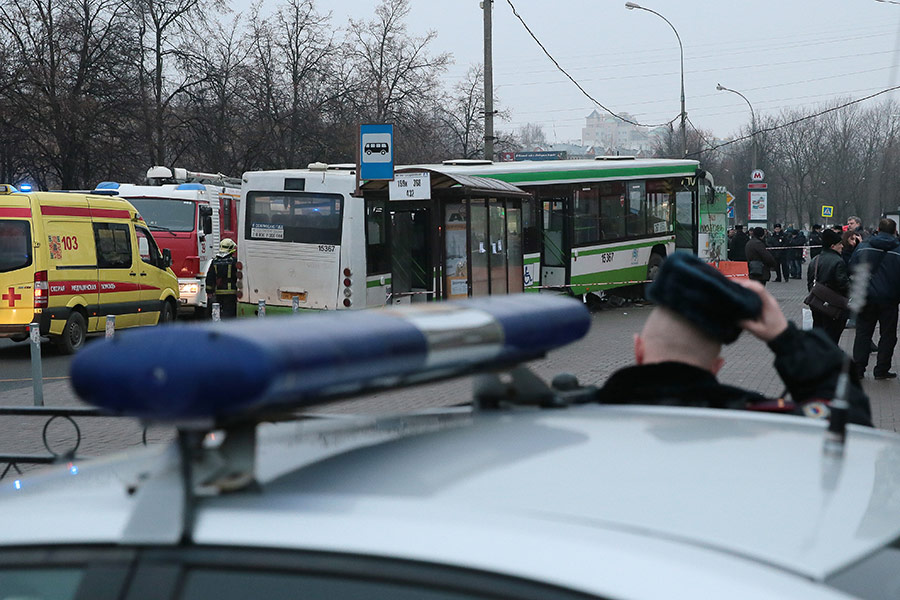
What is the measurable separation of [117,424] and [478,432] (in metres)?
9.27

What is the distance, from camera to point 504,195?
21.2 metres

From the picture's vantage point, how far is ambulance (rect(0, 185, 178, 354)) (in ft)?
56.6

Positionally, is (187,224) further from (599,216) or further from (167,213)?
(599,216)

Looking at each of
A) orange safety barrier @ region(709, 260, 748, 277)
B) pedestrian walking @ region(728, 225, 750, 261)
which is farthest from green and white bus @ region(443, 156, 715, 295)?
pedestrian walking @ region(728, 225, 750, 261)

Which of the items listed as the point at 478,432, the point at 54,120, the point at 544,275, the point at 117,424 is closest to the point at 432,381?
the point at 478,432

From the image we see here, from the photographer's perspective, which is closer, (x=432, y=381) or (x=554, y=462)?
(x=554, y=462)

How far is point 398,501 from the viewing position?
1579 millimetres

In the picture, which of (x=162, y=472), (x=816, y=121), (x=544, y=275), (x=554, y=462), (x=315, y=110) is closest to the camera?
(x=162, y=472)

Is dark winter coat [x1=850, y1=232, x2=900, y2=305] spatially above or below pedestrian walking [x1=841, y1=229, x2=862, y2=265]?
below

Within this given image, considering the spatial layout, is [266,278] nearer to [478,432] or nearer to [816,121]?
[478,432]

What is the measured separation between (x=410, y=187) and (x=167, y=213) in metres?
9.00

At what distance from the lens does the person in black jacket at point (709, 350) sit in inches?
100.0

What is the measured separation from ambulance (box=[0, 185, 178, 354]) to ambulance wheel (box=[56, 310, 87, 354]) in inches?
0.6

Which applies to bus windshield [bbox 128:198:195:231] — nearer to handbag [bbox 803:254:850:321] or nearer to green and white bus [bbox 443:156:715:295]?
green and white bus [bbox 443:156:715:295]
